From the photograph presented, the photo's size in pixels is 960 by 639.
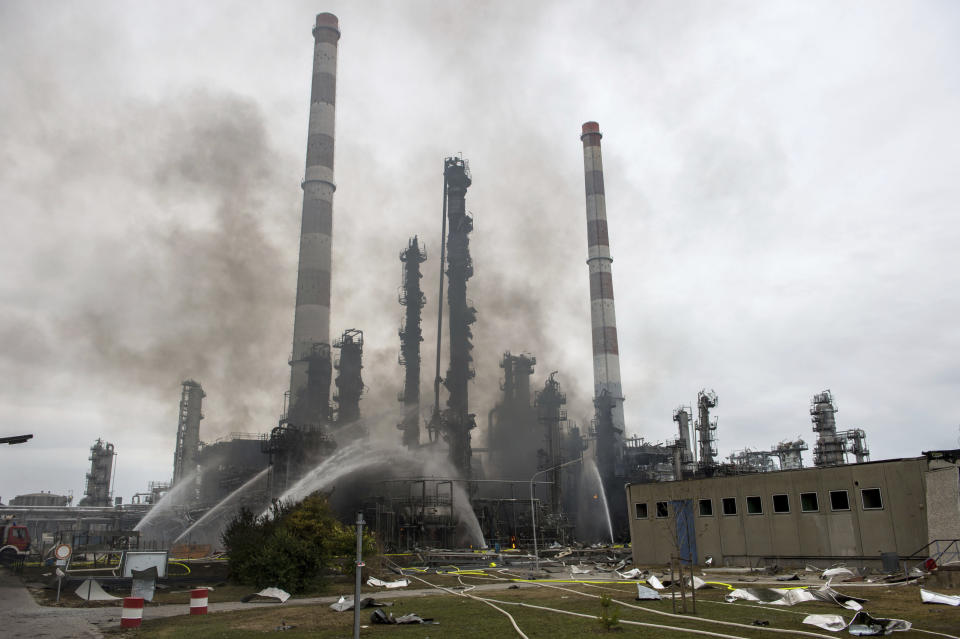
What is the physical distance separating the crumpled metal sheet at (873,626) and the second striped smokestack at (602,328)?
7861cm

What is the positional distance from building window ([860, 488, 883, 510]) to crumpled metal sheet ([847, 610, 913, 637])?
1868cm

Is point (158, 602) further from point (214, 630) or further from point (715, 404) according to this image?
point (715, 404)

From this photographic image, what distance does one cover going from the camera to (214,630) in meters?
17.7

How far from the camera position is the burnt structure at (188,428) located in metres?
110

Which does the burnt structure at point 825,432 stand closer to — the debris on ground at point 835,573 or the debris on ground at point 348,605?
the debris on ground at point 835,573

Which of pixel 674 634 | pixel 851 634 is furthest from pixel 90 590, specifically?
pixel 851 634

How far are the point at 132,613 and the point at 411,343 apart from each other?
69.1m

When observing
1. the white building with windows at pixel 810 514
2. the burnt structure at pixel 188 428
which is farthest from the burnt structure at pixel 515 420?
the white building with windows at pixel 810 514

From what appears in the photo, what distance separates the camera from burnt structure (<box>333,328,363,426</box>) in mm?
85688

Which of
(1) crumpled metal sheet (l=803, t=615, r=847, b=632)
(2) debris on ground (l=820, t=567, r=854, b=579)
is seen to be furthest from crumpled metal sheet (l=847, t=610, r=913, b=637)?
(2) debris on ground (l=820, t=567, r=854, b=579)

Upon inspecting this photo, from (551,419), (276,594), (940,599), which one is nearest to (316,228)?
(551,419)

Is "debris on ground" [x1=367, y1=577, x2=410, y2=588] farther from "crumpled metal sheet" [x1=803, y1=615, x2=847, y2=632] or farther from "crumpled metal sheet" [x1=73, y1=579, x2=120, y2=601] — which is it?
"crumpled metal sheet" [x1=803, y1=615, x2=847, y2=632]

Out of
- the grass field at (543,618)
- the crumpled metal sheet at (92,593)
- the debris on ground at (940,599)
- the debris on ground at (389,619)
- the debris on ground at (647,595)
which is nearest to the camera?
the grass field at (543,618)

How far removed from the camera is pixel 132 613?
1847 centimetres
